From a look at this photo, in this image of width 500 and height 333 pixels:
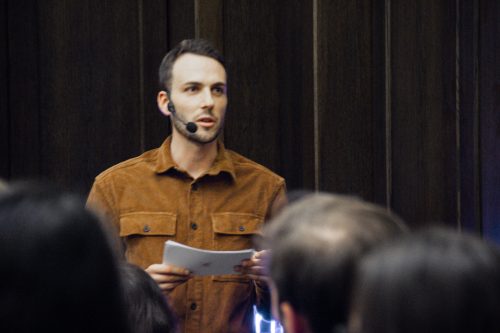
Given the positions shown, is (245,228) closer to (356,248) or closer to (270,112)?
(270,112)

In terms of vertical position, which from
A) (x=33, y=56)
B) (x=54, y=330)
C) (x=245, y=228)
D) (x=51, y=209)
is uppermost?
(x=33, y=56)

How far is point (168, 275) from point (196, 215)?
0.36 m

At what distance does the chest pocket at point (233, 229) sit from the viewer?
2520 millimetres

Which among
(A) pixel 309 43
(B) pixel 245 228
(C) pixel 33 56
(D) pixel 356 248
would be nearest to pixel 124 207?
(B) pixel 245 228

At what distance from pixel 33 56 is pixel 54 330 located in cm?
219

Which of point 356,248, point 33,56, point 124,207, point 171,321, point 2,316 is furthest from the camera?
point 33,56

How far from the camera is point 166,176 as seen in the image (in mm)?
2574

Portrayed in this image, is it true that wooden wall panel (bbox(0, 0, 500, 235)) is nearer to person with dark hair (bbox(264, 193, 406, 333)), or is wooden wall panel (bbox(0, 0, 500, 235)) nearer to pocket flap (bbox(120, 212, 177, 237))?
pocket flap (bbox(120, 212, 177, 237))

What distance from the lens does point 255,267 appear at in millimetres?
2262

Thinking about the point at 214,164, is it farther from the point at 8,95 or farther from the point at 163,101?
the point at 8,95

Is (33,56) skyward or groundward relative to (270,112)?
skyward

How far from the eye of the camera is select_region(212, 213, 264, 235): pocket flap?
252cm

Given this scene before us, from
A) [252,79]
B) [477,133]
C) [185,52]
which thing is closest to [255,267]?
[185,52]

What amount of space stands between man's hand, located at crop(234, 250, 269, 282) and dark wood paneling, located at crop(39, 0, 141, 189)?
0.85 metres
